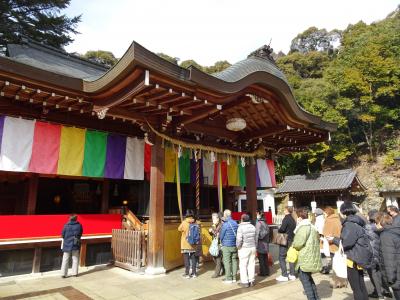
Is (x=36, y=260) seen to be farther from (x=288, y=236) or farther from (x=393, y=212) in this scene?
(x=393, y=212)

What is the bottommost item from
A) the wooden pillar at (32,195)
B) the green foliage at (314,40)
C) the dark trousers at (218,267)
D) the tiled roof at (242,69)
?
the dark trousers at (218,267)

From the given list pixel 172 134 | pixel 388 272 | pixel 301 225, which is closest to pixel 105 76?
pixel 172 134

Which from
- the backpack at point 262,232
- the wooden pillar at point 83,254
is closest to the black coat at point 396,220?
the backpack at point 262,232

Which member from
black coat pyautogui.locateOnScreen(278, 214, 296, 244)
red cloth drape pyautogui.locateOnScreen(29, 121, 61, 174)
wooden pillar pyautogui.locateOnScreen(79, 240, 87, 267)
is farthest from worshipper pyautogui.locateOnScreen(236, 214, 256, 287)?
red cloth drape pyautogui.locateOnScreen(29, 121, 61, 174)

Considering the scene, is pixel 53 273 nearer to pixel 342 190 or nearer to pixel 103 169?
pixel 103 169

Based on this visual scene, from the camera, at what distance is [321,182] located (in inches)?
1160

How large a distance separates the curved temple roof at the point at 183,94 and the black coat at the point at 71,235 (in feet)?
Answer: 9.75

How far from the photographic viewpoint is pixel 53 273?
7.45 meters

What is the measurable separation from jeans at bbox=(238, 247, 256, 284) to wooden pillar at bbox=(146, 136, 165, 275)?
219 centimetres

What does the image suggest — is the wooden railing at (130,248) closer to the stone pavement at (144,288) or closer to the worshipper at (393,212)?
the stone pavement at (144,288)

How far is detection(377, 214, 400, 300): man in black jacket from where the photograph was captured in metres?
4.45

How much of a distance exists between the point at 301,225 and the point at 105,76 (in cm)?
502

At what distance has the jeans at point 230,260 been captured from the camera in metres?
6.73

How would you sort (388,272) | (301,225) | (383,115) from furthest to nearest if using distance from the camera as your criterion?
1. (383,115)
2. (301,225)
3. (388,272)
